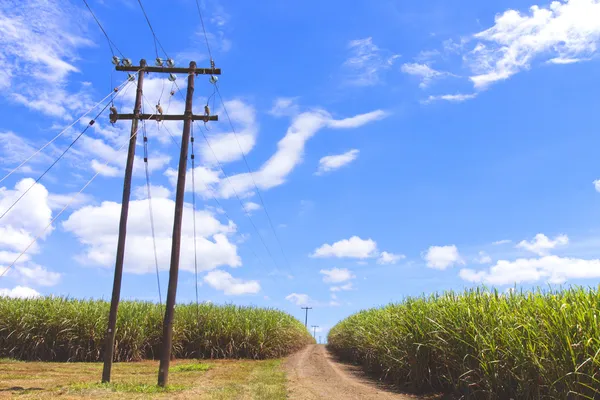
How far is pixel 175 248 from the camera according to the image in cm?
1385

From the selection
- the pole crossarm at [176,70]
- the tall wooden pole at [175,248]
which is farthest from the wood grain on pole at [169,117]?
the pole crossarm at [176,70]

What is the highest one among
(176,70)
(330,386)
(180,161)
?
(176,70)

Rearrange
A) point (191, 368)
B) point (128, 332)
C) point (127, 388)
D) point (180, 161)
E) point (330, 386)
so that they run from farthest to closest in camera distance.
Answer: point (128, 332), point (191, 368), point (180, 161), point (330, 386), point (127, 388)

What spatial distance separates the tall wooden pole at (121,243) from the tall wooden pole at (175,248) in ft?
6.75

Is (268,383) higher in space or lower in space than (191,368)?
lower

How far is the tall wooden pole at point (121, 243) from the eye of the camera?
14.3 m

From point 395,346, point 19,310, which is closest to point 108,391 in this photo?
point 395,346

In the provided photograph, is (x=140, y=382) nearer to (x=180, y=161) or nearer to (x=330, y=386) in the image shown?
(x=330, y=386)

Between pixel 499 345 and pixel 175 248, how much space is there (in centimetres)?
930

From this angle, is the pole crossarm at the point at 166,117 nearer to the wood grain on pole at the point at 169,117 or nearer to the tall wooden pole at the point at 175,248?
the wood grain on pole at the point at 169,117

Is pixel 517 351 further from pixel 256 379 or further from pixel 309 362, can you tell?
pixel 309 362

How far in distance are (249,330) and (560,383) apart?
1792cm

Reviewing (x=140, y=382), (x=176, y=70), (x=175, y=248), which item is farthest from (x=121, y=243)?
(x=176, y=70)

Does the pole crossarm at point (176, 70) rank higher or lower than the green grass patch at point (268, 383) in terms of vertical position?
higher
